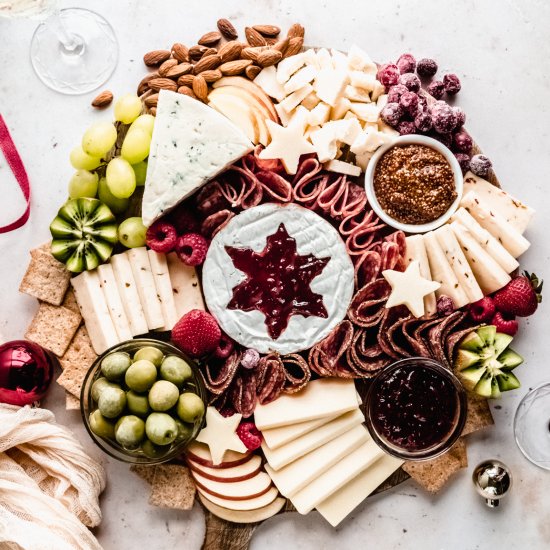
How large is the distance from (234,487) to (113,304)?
0.74m

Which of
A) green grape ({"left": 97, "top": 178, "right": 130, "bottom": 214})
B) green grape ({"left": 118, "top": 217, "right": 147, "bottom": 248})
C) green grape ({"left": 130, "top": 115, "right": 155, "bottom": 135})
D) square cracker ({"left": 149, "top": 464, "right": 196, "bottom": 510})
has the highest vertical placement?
green grape ({"left": 130, "top": 115, "right": 155, "bottom": 135})

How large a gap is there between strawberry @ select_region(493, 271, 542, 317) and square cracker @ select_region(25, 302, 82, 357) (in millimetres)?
1462

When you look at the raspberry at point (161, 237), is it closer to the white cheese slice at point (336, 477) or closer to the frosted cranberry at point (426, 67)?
the white cheese slice at point (336, 477)

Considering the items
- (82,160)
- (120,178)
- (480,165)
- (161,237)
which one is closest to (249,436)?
(161,237)

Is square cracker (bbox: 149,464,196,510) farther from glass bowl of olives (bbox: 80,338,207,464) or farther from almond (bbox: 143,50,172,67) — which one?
almond (bbox: 143,50,172,67)

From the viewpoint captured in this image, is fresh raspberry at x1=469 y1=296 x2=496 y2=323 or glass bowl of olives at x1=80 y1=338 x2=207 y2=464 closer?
glass bowl of olives at x1=80 y1=338 x2=207 y2=464

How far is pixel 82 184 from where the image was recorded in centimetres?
247

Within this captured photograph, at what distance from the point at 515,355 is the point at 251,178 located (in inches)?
42.7

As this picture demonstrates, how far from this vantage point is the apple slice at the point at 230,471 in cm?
245

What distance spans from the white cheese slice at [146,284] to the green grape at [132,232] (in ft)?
0.08

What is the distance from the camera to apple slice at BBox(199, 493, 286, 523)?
2.51 m

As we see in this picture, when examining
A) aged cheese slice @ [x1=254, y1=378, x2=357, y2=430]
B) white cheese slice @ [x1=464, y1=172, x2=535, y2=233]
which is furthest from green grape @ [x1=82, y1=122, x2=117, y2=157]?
white cheese slice @ [x1=464, y1=172, x2=535, y2=233]

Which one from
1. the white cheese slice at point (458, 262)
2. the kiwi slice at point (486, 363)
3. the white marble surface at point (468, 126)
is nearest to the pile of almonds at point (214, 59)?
the white marble surface at point (468, 126)

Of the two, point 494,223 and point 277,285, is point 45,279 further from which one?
point 494,223
